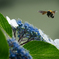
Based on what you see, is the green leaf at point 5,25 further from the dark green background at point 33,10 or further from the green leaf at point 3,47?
the dark green background at point 33,10

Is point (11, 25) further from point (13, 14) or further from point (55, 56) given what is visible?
point (13, 14)

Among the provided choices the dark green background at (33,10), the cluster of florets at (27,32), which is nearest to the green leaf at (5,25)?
the cluster of florets at (27,32)

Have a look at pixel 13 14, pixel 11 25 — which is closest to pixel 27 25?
pixel 11 25

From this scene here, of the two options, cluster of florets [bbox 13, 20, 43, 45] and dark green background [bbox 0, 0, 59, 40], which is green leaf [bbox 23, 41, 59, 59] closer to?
cluster of florets [bbox 13, 20, 43, 45]

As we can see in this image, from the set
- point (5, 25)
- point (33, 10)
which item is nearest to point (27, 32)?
point (5, 25)

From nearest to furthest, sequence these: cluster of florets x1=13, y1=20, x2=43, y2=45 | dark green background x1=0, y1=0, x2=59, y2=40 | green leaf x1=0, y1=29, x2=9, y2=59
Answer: green leaf x1=0, y1=29, x2=9, y2=59 < cluster of florets x1=13, y1=20, x2=43, y2=45 < dark green background x1=0, y1=0, x2=59, y2=40

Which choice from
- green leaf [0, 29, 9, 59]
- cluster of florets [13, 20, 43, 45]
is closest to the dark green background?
cluster of florets [13, 20, 43, 45]

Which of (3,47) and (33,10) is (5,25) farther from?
(33,10)
